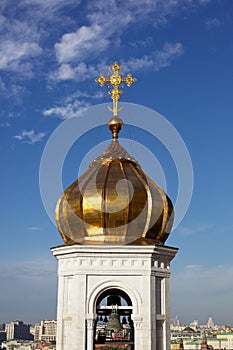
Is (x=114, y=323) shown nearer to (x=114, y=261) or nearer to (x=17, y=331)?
(x=114, y=261)

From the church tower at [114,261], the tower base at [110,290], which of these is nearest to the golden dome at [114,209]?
the church tower at [114,261]

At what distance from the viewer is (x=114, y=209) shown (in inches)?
675

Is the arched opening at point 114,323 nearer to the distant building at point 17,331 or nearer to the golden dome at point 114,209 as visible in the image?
the golden dome at point 114,209

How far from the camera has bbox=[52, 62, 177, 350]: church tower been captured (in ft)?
54.3

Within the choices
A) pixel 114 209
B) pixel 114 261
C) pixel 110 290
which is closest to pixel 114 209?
pixel 114 209

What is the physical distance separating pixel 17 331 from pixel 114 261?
11550cm

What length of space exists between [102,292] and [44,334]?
304 ft

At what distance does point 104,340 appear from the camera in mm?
17531

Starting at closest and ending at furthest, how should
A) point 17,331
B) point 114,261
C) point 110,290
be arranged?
1. point 114,261
2. point 110,290
3. point 17,331

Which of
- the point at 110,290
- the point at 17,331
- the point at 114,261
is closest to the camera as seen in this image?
the point at 114,261

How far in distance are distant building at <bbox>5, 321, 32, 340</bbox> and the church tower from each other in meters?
110

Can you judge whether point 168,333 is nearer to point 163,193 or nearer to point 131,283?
point 131,283

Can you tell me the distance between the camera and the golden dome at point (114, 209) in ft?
56.2

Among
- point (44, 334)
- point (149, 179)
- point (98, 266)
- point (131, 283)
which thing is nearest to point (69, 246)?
point (98, 266)
